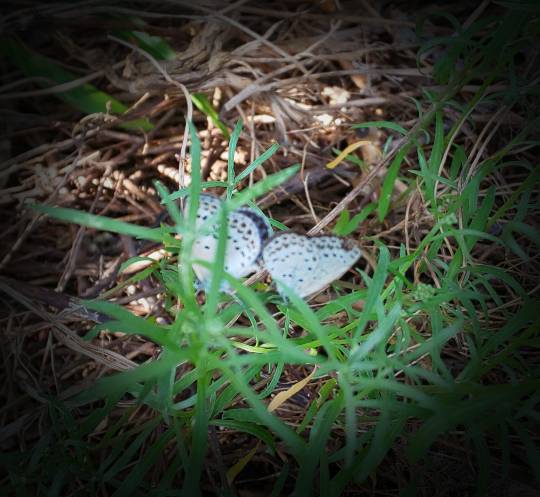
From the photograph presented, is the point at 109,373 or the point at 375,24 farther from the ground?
the point at 375,24

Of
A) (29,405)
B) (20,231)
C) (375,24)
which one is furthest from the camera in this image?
(375,24)

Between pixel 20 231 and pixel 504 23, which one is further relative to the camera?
pixel 20 231

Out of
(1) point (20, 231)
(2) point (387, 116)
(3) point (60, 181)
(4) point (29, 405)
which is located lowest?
(4) point (29, 405)

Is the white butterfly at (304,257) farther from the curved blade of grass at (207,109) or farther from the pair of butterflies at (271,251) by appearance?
the curved blade of grass at (207,109)

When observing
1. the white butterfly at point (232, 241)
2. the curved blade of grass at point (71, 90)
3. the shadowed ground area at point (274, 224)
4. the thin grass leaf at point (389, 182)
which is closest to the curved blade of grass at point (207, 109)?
the shadowed ground area at point (274, 224)

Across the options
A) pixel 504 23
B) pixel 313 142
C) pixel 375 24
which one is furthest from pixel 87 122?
pixel 504 23

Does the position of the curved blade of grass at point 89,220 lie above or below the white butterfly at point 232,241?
above

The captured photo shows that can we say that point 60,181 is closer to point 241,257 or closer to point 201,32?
point 201,32

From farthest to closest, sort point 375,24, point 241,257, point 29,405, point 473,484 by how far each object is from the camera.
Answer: point 375,24 → point 29,405 → point 473,484 → point 241,257
